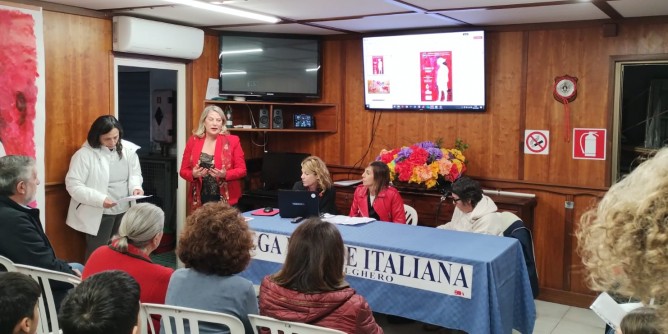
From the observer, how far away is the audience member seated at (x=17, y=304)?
5.75 ft

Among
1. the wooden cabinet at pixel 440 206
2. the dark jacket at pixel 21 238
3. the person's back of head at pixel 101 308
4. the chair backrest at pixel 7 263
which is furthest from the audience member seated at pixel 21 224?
the wooden cabinet at pixel 440 206

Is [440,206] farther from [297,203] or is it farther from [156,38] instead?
[156,38]

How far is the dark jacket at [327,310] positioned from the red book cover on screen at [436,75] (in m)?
3.45

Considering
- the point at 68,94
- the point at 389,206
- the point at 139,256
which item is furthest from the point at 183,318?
the point at 68,94

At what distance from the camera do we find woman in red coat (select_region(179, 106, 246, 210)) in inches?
198

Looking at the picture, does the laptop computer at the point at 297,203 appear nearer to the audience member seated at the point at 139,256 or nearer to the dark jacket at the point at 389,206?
the dark jacket at the point at 389,206

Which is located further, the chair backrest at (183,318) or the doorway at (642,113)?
the doorway at (642,113)

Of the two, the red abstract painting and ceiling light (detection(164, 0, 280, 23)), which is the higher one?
ceiling light (detection(164, 0, 280, 23))

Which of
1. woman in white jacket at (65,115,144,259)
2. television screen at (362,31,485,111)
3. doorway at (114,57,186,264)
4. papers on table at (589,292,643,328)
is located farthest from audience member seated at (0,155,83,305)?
television screen at (362,31,485,111)

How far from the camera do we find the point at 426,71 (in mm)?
5488

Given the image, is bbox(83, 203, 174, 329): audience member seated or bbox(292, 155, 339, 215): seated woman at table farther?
bbox(292, 155, 339, 215): seated woman at table

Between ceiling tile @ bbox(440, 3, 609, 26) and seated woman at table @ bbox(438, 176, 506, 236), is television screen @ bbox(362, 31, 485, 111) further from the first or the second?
seated woman at table @ bbox(438, 176, 506, 236)

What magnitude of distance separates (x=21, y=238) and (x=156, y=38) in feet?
8.07

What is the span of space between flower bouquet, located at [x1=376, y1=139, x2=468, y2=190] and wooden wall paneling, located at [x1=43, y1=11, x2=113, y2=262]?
8.14 ft
